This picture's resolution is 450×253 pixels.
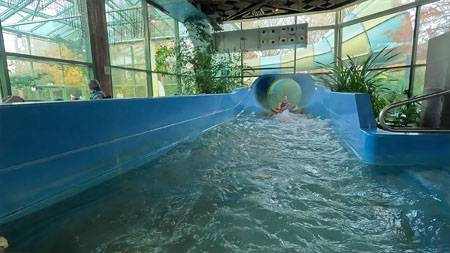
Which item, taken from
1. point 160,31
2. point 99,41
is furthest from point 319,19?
point 99,41

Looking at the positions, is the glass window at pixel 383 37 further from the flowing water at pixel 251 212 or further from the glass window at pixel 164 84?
the glass window at pixel 164 84

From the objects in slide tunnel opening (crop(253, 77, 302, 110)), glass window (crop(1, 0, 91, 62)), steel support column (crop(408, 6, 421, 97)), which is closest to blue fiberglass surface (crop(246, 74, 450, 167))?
slide tunnel opening (crop(253, 77, 302, 110))

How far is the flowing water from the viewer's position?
83 centimetres

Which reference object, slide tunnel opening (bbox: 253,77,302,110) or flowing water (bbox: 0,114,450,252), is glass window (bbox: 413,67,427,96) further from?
flowing water (bbox: 0,114,450,252)

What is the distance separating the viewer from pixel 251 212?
3.37ft

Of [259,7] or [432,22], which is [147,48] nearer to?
[259,7]

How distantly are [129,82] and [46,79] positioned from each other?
1798 mm

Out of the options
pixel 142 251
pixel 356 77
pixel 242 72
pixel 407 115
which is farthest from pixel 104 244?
pixel 242 72

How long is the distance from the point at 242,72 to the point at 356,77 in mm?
4466

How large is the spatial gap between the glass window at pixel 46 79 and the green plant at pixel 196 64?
2148mm

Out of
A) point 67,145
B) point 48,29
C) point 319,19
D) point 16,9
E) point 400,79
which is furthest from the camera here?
point 319,19

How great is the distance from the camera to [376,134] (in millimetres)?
1562

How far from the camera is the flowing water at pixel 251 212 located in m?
0.83

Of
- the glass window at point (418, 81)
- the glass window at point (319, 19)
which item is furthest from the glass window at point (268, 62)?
the glass window at point (418, 81)
